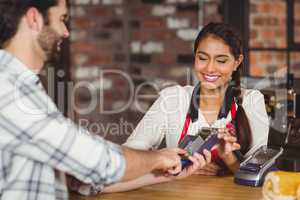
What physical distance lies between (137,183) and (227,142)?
1.03 feet

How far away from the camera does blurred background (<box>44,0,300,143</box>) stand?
3828mm

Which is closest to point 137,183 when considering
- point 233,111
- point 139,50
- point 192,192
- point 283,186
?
point 192,192

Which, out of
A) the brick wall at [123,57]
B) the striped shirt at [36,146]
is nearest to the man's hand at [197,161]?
the striped shirt at [36,146]

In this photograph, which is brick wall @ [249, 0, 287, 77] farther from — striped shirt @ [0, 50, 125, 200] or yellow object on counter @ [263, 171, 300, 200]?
striped shirt @ [0, 50, 125, 200]

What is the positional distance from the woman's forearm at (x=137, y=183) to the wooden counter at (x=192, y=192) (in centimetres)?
1

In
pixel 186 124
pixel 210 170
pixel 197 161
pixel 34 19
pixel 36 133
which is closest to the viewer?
pixel 36 133

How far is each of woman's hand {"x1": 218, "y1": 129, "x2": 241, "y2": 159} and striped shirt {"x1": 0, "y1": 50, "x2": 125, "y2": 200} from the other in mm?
474

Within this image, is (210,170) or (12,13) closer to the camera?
(12,13)

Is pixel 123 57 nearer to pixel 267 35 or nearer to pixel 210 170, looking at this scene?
pixel 267 35

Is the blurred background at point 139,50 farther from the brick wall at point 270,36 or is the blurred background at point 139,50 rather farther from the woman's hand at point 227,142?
the woman's hand at point 227,142

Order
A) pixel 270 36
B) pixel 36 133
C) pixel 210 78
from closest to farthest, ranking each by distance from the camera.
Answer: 1. pixel 36 133
2. pixel 210 78
3. pixel 270 36

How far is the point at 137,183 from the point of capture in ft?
5.75

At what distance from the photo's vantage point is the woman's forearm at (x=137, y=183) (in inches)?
68.1

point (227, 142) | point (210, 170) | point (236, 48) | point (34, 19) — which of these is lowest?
point (210, 170)
